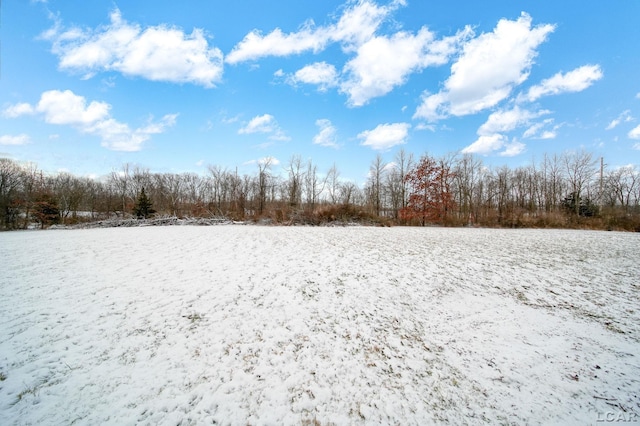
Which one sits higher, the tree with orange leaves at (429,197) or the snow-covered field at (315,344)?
the tree with orange leaves at (429,197)

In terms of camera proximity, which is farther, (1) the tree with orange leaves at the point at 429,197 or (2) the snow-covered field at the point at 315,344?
(1) the tree with orange leaves at the point at 429,197

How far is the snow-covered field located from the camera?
3096 mm

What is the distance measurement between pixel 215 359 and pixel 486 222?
29895 millimetres

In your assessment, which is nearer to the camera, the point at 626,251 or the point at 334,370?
the point at 334,370

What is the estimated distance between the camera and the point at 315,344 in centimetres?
430

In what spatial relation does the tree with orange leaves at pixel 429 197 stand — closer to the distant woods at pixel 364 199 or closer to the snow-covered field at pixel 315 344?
the distant woods at pixel 364 199

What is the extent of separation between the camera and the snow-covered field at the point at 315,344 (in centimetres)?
310

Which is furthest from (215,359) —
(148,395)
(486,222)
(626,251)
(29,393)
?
(486,222)

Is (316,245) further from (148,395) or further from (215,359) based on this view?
(148,395)

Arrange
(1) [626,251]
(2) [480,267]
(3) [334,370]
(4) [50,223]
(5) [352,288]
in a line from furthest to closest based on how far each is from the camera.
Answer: (4) [50,223] < (1) [626,251] < (2) [480,267] < (5) [352,288] < (3) [334,370]

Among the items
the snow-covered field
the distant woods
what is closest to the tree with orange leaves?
the distant woods

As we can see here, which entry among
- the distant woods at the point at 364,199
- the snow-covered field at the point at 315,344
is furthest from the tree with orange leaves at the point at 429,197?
the snow-covered field at the point at 315,344

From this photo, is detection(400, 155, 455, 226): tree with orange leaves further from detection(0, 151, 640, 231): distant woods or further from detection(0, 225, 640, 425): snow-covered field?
detection(0, 225, 640, 425): snow-covered field

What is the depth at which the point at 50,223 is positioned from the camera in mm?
31766
